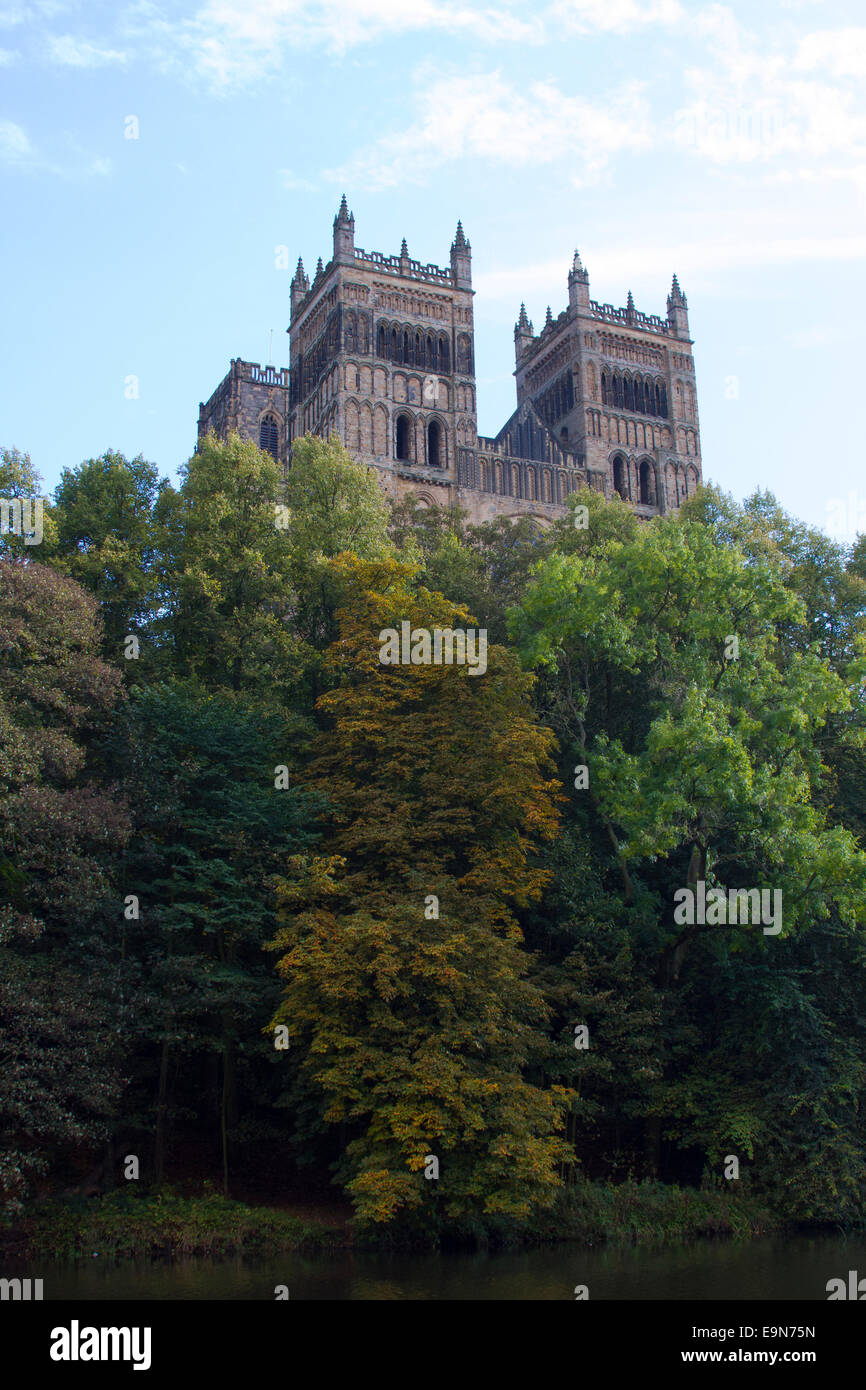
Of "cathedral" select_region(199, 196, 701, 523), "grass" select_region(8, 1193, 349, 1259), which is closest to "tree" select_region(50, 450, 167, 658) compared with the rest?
"grass" select_region(8, 1193, 349, 1259)

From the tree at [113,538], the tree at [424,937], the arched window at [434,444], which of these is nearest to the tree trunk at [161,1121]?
the tree at [424,937]

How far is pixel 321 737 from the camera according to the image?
28.3m

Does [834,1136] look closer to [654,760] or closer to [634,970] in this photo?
[634,970]

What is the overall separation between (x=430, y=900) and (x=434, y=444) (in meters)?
48.5

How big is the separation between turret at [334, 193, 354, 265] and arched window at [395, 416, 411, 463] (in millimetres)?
9113

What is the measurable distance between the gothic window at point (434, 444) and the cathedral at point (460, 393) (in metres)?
0.16

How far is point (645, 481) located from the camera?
75938 mm

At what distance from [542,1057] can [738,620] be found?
35.1 feet

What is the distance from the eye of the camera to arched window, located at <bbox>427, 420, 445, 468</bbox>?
67.5 m

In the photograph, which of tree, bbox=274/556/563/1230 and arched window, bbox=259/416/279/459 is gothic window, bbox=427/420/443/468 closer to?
arched window, bbox=259/416/279/459

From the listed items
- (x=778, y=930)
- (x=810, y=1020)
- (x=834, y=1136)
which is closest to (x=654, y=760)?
(x=778, y=930)

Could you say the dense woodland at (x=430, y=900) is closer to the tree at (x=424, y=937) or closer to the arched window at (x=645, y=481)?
the tree at (x=424, y=937)

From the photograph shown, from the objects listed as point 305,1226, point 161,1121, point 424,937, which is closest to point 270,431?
point 161,1121

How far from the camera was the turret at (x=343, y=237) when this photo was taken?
2670 inches
